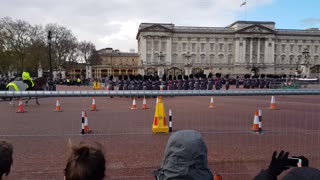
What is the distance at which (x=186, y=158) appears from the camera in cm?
216

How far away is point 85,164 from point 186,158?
67cm

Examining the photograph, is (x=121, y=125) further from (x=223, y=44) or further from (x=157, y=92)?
(x=223, y=44)

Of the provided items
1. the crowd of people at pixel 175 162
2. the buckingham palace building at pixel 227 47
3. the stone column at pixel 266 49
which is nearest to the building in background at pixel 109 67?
the buckingham palace building at pixel 227 47

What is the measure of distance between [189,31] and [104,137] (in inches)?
3952

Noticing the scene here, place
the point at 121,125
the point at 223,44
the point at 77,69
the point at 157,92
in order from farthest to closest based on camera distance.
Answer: the point at 223,44 → the point at 77,69 → the point at 121,125 → the point at 157,92

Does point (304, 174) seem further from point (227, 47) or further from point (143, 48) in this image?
point (227, 47)

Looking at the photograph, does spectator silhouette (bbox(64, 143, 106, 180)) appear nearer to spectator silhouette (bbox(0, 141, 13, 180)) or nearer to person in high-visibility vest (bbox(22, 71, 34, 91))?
spectator silhouette (bbox(0, 141, 13, 180))

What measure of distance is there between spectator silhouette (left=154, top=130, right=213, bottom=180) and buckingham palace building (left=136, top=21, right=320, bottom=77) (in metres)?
95.6

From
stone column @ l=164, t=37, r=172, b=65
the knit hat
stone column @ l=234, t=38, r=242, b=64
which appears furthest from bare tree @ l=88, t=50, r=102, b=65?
the knit hat

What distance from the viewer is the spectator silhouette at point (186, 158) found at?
2.15 meters

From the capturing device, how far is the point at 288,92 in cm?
421

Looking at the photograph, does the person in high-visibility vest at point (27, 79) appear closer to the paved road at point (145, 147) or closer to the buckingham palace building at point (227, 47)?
the paved road at point (145, 147)

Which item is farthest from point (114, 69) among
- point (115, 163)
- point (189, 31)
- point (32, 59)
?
point (115, 163)

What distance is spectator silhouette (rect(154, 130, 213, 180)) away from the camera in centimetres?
215
